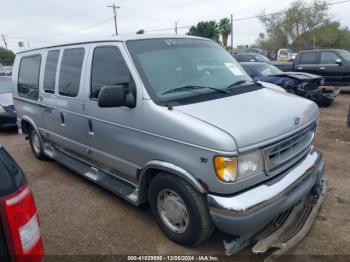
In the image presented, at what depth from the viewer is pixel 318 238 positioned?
322 centimetres

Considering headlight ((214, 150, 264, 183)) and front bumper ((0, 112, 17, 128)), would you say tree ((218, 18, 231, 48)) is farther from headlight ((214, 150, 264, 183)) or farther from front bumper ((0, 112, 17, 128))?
headlight ((214, 150, 264, 183))

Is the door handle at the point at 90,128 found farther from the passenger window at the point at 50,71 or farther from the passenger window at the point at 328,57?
the passenger window at the point at 328,57

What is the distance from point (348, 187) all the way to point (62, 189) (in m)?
4.05

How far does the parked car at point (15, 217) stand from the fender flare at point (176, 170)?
1.30 metres

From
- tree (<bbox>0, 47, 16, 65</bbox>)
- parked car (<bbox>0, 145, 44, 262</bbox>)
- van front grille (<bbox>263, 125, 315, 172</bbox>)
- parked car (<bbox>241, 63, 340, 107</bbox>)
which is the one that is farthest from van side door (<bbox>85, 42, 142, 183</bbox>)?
tree (<bbox>0, 47, 16, 65</bbox>)

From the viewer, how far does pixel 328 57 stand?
12602 millimetres

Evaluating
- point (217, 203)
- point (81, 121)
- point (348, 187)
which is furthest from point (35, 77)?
point (348, 187)

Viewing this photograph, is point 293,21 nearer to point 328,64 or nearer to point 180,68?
point 328,64

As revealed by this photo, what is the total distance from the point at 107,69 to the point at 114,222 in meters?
1.78

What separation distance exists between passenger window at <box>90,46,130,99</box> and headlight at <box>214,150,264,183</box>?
4.64 feet

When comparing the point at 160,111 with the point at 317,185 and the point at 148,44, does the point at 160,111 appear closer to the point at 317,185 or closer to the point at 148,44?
the point at 148,44

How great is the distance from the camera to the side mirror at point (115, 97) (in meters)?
3.05

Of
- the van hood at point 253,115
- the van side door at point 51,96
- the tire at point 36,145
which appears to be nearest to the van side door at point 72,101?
the van side door at point 51,96

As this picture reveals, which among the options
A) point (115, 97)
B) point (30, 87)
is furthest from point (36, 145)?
point (115, 97)
